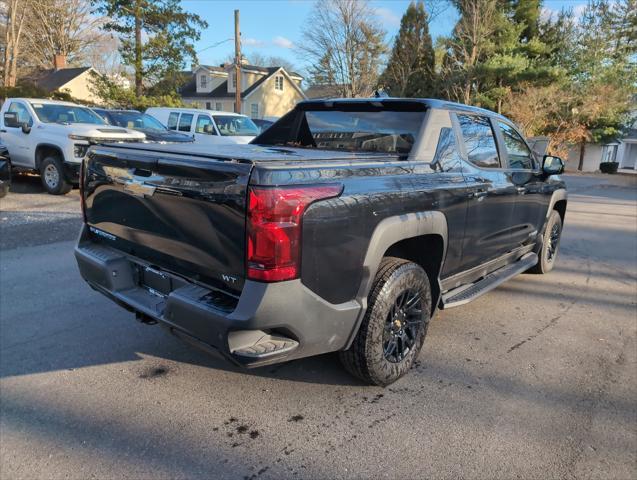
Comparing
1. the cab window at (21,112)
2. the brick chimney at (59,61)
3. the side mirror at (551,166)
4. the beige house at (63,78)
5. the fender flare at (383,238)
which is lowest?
the fender flare at (383,238)

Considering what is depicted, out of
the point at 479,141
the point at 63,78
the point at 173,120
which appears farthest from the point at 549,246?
the point at 63,78

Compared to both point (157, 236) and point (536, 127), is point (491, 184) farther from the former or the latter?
point (536, 127)

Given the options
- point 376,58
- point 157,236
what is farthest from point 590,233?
point 376,58

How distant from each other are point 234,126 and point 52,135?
5795 millimetres

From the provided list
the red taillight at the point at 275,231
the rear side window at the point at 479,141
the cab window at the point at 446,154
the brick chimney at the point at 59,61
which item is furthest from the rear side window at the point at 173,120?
the brick chimney at the point at 59,61

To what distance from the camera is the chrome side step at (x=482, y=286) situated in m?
3.74

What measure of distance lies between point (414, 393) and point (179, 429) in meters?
1.53

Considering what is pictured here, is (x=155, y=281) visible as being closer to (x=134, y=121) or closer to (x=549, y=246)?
(x=549, y=246)

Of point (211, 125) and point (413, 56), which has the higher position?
point (413, 56)

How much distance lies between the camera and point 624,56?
32344 mm

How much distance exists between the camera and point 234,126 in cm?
1455

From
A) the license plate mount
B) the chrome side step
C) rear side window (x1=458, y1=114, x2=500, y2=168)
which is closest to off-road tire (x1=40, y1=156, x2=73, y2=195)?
the license plate mount

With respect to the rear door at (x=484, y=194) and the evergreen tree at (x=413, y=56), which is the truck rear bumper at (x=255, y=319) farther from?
the evergreen tree at (x=413, y=56)

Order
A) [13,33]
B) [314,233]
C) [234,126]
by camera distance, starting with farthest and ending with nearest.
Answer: [13,33]
[234,126]
[314,233]
